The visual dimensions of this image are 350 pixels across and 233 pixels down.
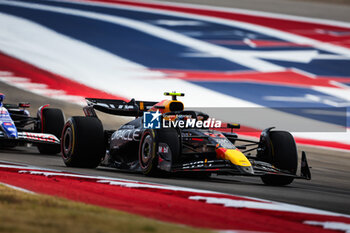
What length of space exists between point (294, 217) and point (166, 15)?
2666 cm

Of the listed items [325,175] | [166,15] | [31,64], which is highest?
[166,15]

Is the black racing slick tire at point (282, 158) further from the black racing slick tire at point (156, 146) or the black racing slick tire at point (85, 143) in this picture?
the black racing slick tire at point (85, 143)

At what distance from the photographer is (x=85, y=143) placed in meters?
11.4

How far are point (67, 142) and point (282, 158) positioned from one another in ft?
12.3

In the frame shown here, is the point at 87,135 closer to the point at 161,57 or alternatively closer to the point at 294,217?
the point at 294,217

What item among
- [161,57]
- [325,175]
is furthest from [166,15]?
[325,175]

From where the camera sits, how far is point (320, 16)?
34625 millimetres

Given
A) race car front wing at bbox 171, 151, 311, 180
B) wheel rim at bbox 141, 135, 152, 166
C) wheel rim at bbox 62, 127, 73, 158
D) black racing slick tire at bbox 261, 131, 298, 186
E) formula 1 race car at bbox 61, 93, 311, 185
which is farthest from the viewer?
wheel rim at bbox 62, 127, 73, 158

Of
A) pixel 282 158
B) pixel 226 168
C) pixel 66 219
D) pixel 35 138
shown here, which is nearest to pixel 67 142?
pixel 35 138

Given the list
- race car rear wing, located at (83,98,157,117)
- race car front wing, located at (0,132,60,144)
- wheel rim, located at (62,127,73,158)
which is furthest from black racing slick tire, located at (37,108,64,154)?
wheel rim, located at (62,127,73,158)

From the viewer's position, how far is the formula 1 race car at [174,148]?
9.88 metres

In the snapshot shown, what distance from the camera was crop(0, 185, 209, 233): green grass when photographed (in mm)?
4949

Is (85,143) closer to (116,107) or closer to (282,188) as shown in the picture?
(116,107)

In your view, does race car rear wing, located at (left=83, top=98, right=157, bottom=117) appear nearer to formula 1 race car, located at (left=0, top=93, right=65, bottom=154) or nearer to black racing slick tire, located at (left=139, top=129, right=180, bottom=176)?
black racing slick tire, located at (left=139, top=129, right=180, bottom=176)
